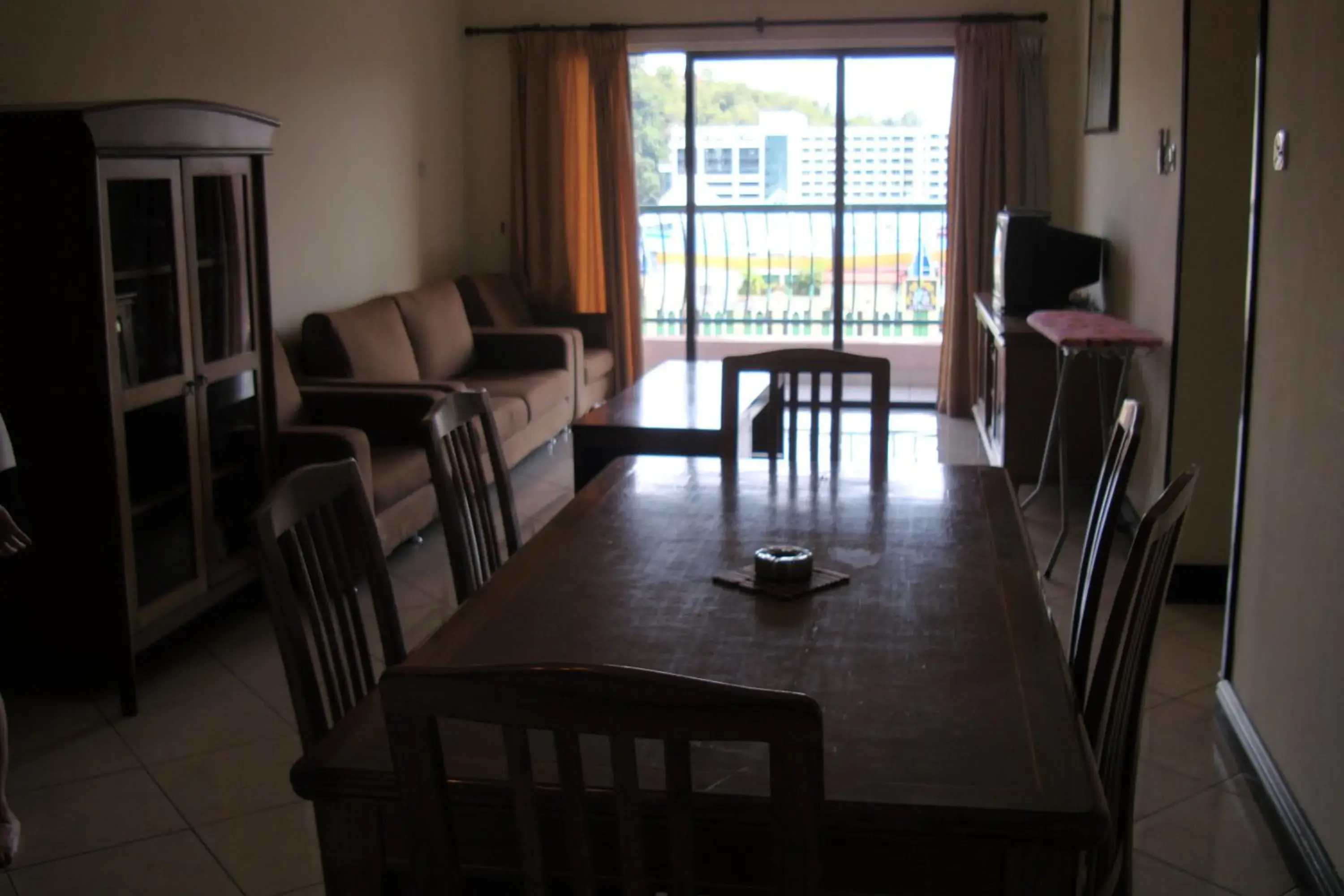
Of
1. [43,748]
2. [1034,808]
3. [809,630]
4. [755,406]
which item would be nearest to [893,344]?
[755,406]

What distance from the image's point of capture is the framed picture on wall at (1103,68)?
5.57 m

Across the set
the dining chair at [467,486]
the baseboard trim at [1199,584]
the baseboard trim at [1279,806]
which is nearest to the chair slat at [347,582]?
the dining chair at [467,486]

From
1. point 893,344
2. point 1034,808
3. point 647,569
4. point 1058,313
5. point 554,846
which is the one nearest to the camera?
point 1034,808

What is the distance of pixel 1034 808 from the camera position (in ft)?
4.60

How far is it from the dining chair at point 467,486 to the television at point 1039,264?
11.0 feet

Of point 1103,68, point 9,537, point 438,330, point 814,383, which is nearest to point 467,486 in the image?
point 814,383

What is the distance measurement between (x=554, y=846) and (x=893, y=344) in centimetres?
705

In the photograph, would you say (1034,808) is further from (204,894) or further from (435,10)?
(435,10)

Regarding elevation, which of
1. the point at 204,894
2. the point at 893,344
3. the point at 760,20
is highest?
the point at 760,20

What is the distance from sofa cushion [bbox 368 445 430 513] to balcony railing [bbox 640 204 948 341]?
10.9ft

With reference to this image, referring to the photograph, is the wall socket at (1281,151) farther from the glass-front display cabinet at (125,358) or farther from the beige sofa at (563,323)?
the beige sofa at (563,323)

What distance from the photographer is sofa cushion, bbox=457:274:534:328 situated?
696 centimetres

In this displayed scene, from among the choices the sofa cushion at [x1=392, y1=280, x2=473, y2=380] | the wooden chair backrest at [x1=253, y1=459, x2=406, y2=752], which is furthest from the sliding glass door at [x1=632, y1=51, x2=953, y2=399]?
the wooden chair backrest at [x1=253, y1=459, x2=406, y2=752]

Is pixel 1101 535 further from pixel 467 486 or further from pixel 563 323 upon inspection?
pixel 563 323
